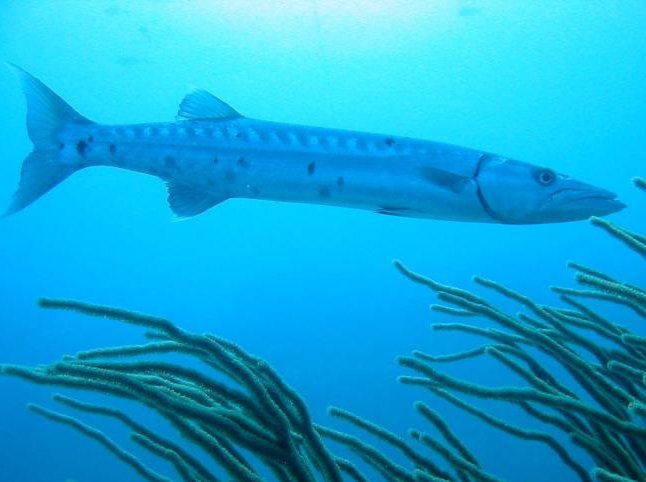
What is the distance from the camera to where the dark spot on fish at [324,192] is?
11.4 ft

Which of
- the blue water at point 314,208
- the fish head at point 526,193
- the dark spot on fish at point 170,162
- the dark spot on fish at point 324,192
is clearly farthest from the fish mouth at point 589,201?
the blue water at point 314,208

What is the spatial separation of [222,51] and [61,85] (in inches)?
299

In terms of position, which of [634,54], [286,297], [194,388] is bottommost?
[194,388]

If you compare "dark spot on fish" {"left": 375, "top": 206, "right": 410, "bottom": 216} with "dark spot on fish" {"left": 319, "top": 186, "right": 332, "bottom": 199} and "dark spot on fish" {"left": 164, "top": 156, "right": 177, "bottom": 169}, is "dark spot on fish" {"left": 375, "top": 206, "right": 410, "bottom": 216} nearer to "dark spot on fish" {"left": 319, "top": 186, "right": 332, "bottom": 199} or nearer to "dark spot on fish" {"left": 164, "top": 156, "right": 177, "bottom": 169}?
"dark spot on fish" {"left": 319, "top": 186, "right": 332, "bottom": 199}

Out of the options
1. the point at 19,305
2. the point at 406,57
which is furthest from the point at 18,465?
the point at 406,57

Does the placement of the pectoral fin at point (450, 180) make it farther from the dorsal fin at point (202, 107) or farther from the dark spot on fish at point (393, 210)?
the dorsal fin at point (202, 107)

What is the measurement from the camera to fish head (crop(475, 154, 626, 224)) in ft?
10.5

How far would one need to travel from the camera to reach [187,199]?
3.62m

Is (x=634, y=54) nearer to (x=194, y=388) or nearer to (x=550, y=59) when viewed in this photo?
(x=550, y=59)

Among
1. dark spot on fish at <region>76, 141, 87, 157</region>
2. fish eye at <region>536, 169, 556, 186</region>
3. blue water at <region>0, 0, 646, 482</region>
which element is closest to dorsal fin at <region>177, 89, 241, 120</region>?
dark spot on fish at <region>76, 141, 87, 157</region>

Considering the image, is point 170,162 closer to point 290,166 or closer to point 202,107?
point 202,107

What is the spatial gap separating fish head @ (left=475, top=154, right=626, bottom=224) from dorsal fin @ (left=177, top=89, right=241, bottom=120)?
1.62 meters

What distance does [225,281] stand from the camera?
3416 cm

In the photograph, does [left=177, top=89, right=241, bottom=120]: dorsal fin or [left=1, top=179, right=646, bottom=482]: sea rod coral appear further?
[left=177, top=89, right=241, bottom=120]: dorsal fin
